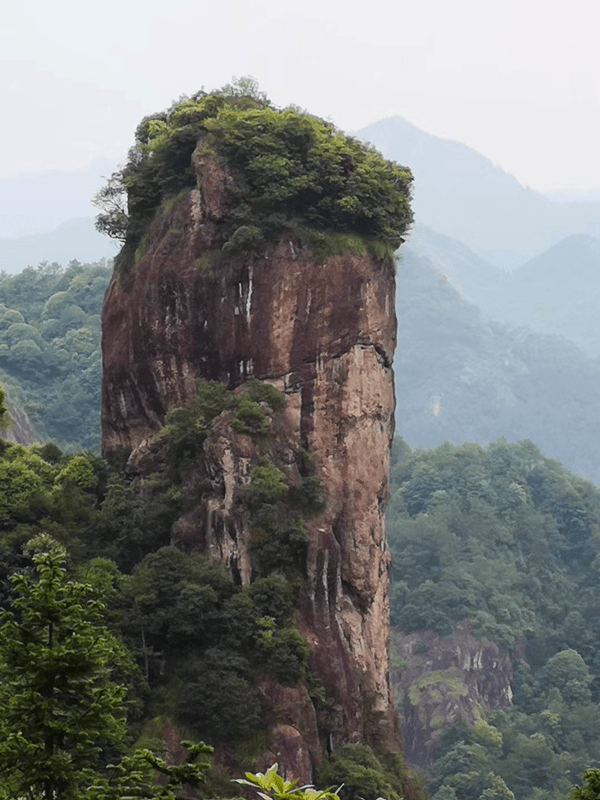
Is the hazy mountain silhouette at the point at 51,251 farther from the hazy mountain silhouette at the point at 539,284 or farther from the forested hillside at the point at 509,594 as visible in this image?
the forested hillside at the point at 509,594

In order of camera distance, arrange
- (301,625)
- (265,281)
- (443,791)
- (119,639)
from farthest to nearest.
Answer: (443,791) → (265,281) → (301,625) → (119,639)

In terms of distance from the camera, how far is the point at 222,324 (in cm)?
2456

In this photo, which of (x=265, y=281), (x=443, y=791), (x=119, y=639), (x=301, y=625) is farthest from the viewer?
(x=443, y=791)

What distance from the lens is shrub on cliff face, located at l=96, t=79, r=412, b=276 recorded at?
24062 mm

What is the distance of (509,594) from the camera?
5422 centimetres

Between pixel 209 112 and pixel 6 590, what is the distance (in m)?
9.69

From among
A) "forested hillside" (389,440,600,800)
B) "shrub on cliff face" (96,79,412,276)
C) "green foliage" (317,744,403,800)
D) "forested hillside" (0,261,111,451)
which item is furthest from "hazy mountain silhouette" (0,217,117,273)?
"green foliage" (317,744,403,800)

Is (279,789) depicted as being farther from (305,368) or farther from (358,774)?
(305,368)

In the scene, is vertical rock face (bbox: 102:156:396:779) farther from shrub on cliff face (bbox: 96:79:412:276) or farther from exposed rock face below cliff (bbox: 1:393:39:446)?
exposed rock face below cliff (bbox: 1:393:39:446)

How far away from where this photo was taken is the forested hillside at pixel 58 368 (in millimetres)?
57375

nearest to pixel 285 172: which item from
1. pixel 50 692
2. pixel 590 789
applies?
pixel 50 692

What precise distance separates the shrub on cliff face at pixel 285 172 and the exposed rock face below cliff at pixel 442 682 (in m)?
25.7

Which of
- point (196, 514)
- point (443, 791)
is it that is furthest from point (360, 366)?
point (443, 791)

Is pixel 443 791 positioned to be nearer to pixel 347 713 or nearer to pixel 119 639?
pixel 347 713
